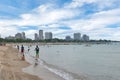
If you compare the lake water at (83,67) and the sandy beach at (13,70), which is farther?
the lake water at (83,67)

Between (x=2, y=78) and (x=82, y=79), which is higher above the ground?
(x=2, y=78)

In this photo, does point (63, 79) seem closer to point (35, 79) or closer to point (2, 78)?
point (35, 79)

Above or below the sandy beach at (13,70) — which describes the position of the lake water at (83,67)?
below

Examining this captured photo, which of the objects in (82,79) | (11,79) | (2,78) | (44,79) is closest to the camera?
(2,78)

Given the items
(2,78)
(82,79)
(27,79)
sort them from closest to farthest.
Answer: (2,78) → (27,79) → (82,79)

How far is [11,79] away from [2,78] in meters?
0.92

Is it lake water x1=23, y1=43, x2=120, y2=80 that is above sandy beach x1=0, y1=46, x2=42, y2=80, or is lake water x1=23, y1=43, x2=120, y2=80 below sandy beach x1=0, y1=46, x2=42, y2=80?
below

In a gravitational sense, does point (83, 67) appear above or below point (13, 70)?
below

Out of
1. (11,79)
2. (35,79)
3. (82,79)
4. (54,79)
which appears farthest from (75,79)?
(11,79)

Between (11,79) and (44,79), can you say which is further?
(44,79)

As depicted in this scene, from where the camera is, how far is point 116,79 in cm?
2145

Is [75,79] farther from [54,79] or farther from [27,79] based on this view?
[27,79]

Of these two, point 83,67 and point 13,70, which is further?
point 83,67

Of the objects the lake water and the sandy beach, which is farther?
the lake water
